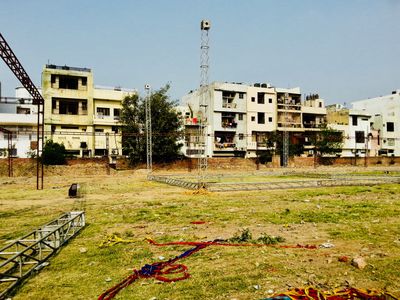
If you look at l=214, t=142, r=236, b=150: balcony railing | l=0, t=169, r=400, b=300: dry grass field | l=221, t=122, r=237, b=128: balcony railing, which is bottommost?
l=0, t=169, r=400, b=300: dry grass field

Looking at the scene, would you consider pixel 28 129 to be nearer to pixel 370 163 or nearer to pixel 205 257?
pixel 205 257

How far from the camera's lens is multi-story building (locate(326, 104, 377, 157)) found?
6362 cm

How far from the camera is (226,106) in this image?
5538 cm

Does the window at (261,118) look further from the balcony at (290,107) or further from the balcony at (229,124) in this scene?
the balcony at (229,124)

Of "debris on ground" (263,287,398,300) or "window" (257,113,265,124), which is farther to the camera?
"window" (257,113,265,124)

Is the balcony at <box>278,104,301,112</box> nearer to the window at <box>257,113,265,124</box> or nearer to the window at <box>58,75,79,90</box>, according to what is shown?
the window at <box>257,113,265,124</box>

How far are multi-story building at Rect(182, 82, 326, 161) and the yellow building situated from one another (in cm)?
1181

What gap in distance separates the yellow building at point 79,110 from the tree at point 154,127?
11.1 ft

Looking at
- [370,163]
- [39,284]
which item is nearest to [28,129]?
[39,284]

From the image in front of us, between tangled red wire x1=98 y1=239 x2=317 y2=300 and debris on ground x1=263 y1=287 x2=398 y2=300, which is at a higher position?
debris on ground x1=263 y1=287 x2=398 y2=300

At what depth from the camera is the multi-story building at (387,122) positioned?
68.2m

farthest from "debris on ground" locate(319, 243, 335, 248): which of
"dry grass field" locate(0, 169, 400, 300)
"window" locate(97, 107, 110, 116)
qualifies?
"window" locate(97, 107, 110, 116)

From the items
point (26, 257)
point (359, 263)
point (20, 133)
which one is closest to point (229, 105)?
point (20, 133)

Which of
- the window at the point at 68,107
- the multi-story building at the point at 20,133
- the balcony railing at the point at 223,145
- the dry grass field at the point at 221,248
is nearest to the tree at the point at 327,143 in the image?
the balcony railing at the point at 223,145
